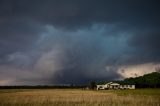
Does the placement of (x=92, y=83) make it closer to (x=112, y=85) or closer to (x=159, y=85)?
(x=112, y=85)

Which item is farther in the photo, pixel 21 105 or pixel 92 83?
pixel 92 83

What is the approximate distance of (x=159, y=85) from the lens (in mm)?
171625

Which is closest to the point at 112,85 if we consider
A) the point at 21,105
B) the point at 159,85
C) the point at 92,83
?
the point at 92,83

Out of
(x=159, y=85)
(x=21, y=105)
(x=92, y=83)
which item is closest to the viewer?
(x=21, y=105)

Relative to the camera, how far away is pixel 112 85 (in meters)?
183

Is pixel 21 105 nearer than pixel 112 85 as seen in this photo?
Yes

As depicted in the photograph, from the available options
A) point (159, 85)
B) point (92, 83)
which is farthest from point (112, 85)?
point (159, 85)

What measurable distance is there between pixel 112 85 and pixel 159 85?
29421 mm

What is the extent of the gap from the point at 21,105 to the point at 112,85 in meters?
157

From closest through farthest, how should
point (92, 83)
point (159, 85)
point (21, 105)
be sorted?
point (21, 105) → point (159, 85) → point (92, 83)

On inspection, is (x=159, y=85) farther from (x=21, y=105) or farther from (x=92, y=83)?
(x=21, y=105)

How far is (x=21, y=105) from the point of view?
28500 millimetres

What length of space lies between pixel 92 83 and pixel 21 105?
155 meters

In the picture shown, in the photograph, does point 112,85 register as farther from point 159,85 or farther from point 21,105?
point 21,105
